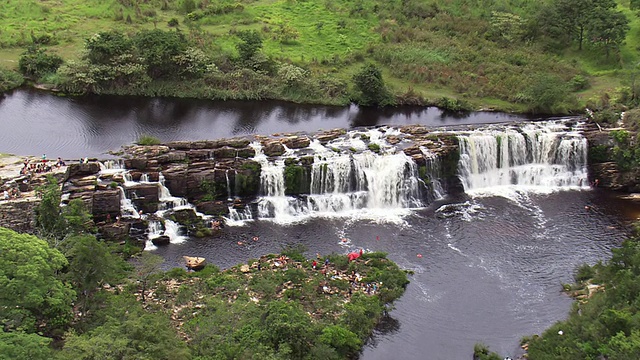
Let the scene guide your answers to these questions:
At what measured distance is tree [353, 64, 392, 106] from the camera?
69.7 m

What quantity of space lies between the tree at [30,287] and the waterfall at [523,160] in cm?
3662

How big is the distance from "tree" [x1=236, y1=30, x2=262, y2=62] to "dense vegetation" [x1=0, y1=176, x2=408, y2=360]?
1369 inches

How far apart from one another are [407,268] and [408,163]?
43.1ft

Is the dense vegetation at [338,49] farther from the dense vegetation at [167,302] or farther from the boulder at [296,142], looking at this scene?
the dense vegetation at [167,302]

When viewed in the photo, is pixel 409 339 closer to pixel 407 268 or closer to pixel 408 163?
pixel 407 268

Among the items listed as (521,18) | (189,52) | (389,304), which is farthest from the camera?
(521,18)

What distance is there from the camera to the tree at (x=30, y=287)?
29.3m

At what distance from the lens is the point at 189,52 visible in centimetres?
7256

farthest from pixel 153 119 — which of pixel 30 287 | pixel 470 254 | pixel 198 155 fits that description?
pixel 30 287

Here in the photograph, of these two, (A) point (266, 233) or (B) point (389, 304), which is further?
(A) point (266, 233)

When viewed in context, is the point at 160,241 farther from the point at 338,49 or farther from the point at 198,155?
the point at 338,49

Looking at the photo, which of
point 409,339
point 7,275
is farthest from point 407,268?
point 7,275

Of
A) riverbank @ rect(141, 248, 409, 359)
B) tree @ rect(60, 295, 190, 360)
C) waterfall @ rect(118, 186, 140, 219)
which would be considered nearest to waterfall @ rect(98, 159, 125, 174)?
waterfall @ rect(118, 186, 140, 219)

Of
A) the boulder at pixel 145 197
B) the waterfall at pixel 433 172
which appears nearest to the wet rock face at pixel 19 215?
the boulder at pixel 145 197
